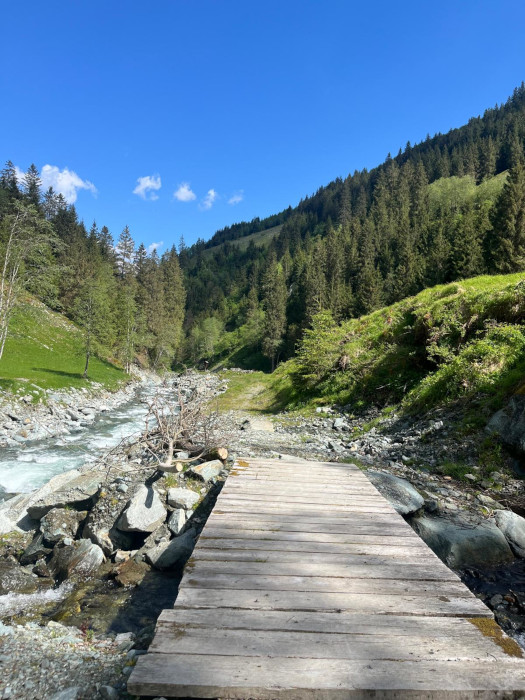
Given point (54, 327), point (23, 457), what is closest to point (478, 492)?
point (23, 457)

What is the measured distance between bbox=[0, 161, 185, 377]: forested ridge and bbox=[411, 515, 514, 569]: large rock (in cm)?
2292

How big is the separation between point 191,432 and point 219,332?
9213 cm

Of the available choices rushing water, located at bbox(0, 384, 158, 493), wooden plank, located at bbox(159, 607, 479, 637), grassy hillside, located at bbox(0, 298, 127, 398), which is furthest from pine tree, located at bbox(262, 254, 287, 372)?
wooden plank, located at bbox(159, 607, 479, 637)

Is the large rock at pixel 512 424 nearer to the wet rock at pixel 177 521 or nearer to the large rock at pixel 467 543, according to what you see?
the large rock at pixel 467 543

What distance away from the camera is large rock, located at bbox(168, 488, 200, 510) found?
6.25m

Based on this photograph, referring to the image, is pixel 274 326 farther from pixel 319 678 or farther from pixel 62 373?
pixel 319 678

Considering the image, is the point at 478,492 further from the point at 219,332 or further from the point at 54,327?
the point at 219,332

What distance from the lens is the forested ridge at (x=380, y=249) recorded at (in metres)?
44.6

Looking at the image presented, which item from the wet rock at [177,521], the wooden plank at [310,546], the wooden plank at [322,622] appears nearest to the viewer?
the wooden plank at [322,622]

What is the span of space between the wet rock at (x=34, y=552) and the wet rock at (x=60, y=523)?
12cm

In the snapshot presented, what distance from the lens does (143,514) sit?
5977 millimetres

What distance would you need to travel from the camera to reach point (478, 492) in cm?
666

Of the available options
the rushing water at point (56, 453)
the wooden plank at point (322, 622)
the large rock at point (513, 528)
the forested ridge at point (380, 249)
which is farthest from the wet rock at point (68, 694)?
the forested ridge at point (380, 249)

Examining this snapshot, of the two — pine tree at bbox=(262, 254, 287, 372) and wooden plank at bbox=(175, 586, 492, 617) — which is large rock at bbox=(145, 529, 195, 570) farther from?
pine tree at bbox=(262, 254, 287, 372)
